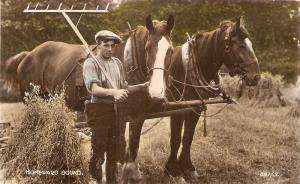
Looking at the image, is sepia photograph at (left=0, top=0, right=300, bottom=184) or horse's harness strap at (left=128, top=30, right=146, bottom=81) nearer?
sepia photograph at (left=0, top=0, right=300, bottom=184)

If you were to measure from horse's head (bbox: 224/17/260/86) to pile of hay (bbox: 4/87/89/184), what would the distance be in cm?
165

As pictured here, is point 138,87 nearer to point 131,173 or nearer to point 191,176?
point 131,173

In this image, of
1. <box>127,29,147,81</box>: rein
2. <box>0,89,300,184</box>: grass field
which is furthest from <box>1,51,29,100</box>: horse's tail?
<box>127,29,147,81</box>: rein

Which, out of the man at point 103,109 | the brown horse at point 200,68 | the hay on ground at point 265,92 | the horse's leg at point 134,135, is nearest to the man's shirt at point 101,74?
the man at point 103,109

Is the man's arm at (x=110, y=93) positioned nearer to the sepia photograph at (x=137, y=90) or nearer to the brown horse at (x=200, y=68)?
the sepia photograph at (x=137, y=90)

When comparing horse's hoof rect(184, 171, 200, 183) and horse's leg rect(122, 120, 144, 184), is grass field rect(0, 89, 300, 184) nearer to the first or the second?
horse's hoof rect(184, 171, 200, 183)

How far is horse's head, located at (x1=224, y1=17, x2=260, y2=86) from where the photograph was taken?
13.8ft

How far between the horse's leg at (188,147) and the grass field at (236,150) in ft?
0.37

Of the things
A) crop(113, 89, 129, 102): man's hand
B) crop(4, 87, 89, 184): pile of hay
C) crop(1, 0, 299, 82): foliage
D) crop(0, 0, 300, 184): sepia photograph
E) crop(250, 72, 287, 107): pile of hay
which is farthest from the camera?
crop(250, 72, 287, 107): pile of hay

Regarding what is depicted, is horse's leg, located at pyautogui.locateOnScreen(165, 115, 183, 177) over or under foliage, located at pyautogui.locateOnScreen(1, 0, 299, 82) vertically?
under

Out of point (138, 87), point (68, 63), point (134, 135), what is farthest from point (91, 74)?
point (68, 63)

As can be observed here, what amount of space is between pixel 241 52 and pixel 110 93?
157 centimetres

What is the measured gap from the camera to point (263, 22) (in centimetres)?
526

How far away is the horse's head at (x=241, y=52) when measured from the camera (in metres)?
4.20
